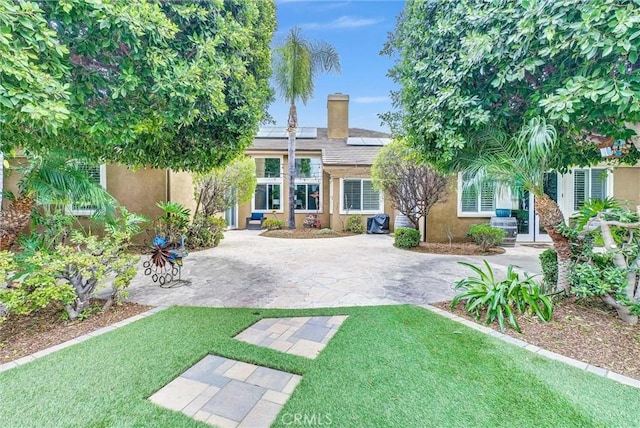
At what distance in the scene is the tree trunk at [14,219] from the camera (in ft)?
15.8

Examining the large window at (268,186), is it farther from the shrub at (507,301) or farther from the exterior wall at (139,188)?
the shrub at (507,301)

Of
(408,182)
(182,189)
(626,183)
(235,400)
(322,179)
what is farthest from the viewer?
(322,179)

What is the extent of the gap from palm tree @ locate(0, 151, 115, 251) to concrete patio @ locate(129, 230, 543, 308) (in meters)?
1.86

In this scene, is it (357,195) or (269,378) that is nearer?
(269,378)

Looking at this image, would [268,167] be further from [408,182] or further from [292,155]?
[408,182]

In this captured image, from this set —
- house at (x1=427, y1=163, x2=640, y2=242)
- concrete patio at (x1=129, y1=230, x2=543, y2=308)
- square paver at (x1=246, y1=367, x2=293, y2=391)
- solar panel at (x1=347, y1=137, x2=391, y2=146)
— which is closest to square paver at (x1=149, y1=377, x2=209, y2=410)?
square paver at (x1=246, y1=367, x2=293, y2=391)

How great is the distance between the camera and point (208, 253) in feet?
32.2

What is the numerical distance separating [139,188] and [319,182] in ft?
32.2

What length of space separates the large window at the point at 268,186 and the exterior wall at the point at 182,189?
5.47 meters

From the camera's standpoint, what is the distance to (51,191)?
14.8 feet

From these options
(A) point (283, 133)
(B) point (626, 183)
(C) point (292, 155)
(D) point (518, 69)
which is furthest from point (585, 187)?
(A) point (283, 133)

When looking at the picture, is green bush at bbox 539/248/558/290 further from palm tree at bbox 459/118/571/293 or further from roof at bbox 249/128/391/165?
roof at bbox 249/128/391/165

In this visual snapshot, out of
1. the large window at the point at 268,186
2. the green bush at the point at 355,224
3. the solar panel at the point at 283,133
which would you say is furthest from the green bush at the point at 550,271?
the solar panel at the point at 283,133

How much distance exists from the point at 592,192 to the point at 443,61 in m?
11.6
